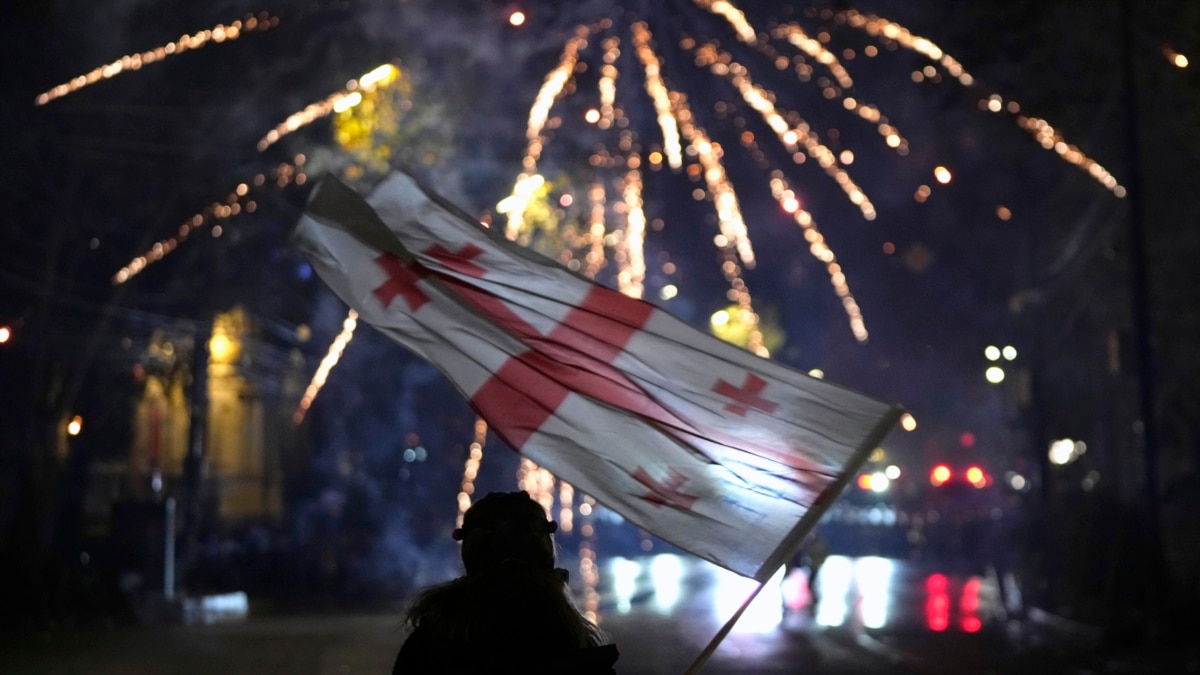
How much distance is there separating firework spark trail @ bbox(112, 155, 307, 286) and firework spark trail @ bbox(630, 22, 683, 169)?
8.39m

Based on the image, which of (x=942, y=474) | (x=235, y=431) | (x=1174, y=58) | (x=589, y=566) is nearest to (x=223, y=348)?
(x=235, y=431)

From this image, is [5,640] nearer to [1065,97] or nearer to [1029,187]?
[1065,97]

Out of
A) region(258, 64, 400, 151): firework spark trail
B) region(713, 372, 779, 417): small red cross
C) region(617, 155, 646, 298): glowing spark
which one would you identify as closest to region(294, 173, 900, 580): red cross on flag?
region(713, 372, 779, 417): small red cross

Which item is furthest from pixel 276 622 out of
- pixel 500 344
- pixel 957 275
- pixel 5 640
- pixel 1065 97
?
pixel 957 275

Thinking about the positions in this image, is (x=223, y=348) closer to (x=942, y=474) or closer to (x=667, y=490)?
(x=942, y=474)

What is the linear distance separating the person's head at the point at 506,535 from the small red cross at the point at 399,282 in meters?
1.68

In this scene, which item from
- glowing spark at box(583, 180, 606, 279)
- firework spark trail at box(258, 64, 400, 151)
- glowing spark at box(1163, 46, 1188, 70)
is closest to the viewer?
firework spark trail at box(258, 64, 400, 151)

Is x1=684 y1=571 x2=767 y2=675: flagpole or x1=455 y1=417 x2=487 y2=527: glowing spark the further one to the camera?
x1=455 y1=417 x2=487 y2=527: glowing spark

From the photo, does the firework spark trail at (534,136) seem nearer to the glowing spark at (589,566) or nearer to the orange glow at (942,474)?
the glowing spark at (589,566)

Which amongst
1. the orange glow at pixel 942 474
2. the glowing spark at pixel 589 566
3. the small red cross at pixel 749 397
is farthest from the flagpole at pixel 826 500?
the orange glow at pixel 942 474

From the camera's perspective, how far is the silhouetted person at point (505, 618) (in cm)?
314

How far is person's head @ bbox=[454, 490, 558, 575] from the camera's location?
11.2ft

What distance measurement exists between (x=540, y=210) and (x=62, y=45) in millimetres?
7664

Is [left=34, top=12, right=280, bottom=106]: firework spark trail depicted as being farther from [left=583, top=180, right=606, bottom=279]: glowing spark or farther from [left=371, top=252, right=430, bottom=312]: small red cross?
[left=371, top=252, right=430, bottom=312]: small red cross
